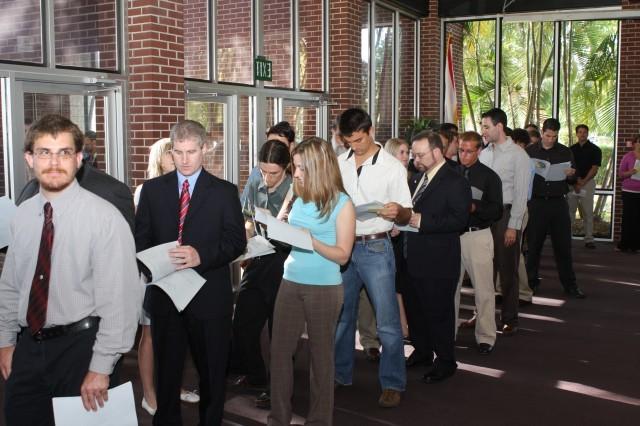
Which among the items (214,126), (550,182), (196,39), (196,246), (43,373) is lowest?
(43,373)

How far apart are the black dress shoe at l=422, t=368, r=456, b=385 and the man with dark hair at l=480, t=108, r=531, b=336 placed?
158 cm

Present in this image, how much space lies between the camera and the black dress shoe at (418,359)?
18.5 feet

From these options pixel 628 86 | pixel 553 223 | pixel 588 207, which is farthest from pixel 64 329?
pixel 628 86

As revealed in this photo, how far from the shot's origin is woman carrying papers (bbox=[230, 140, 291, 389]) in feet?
15.3

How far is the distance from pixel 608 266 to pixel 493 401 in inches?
253

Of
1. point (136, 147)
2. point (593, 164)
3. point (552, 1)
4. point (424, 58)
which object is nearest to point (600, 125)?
point (593, 164)

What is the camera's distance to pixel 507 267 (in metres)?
6.54

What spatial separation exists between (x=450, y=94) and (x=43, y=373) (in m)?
11.6

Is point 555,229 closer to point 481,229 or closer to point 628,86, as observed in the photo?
point 481,229

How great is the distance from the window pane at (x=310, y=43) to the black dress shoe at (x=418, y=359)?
540 cm

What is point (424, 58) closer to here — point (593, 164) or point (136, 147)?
point (593, 164)

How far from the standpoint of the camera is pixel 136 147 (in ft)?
23.0

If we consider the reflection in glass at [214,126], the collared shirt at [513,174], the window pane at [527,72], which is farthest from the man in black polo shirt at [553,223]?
the window pane at [527,72]

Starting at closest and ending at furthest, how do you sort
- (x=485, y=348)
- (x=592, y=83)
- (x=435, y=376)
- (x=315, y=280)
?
(x=315, y=280) → (x=435, y=376) → (x=485, y=348) → (x=592, y=83)
